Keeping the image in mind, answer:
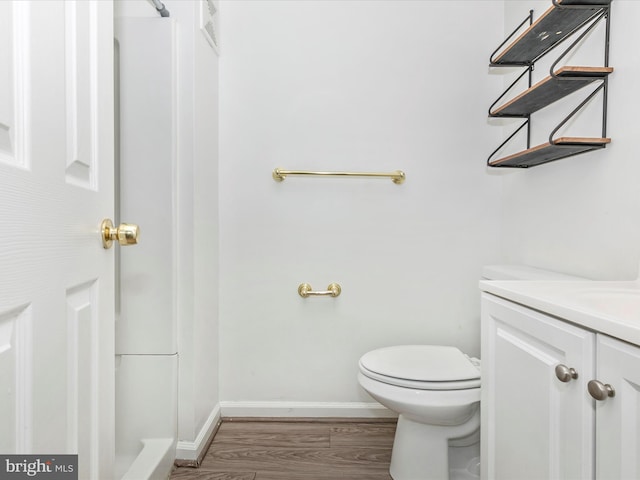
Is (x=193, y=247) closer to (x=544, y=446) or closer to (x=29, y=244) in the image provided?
(x=29, y=244)

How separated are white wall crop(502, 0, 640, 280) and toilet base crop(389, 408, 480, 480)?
0.63 metres

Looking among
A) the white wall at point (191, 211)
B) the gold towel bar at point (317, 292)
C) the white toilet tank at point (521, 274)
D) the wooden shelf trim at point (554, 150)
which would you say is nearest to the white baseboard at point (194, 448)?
the white wall at point (191, 211)

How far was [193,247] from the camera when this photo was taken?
4.83ft

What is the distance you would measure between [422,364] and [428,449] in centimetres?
27

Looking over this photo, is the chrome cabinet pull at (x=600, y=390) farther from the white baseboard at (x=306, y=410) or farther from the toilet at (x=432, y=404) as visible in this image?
the white baseboard at (x=306, y=410)

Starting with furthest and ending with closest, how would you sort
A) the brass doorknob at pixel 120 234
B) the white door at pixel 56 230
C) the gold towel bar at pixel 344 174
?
1. the gold towel bar at pixel 344 174
2. the brass doorknob at pixel 120 234
3. the white door at pixel 56 230

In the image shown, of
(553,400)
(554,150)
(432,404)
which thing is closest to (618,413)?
(553,400)

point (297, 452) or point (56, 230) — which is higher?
point (56, 230)

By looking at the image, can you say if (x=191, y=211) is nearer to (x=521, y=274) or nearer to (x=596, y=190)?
(x=521, y=274)

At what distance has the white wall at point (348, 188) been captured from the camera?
1.74m

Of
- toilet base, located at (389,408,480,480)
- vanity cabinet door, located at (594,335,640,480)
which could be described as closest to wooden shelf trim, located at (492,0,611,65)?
vanity cabinet door, located at (594,335,640,480)

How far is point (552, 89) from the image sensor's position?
4.12 feet

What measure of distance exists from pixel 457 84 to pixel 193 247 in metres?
1.35

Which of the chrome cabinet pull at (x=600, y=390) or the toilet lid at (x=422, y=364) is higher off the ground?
the chrome cabinet pull at (x=600, y=390)
